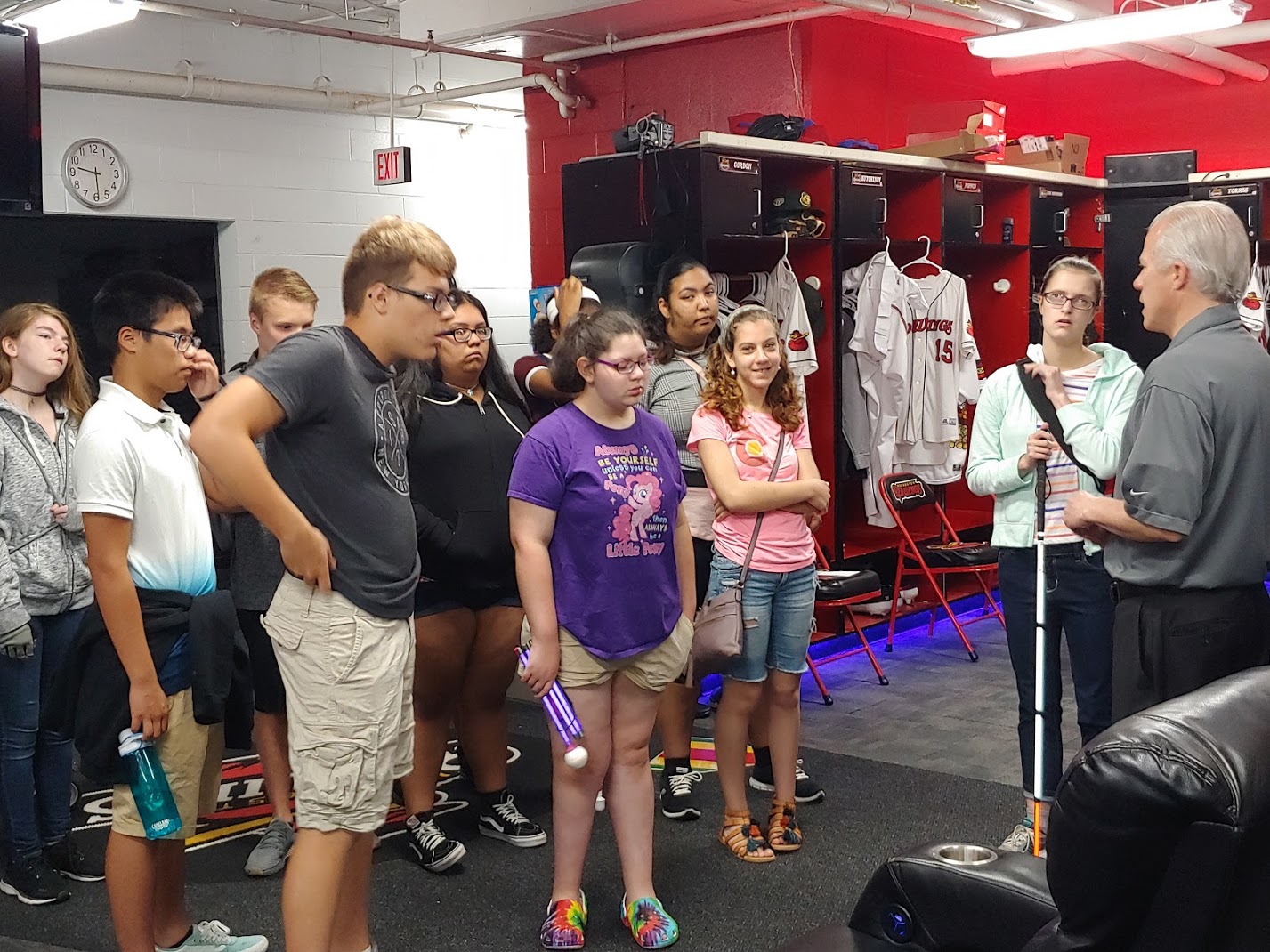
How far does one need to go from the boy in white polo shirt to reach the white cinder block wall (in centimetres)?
562

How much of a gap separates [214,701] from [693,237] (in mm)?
3210

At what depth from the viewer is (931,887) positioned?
73.6 inches

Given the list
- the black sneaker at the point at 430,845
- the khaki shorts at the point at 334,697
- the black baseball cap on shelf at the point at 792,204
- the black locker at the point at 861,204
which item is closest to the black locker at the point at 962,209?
the black locker at the point at 861,204

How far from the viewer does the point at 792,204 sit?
579 centimetres

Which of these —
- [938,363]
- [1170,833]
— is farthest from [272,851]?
[938,363]

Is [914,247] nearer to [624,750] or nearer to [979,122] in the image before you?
[979,122]

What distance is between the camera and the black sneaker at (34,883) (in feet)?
11.0

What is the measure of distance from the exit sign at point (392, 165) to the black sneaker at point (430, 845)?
5653 millimetres

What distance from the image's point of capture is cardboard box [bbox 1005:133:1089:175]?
7520 mm

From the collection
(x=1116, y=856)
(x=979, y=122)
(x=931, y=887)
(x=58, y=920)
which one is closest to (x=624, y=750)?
(x=931, y=887)

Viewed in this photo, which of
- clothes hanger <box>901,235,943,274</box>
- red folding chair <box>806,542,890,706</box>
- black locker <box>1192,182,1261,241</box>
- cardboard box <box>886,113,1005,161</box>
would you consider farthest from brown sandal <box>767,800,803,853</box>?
black locker <box>1192,182,1261,241</box>

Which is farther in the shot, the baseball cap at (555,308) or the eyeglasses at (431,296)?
the baseball cap at (555,308)

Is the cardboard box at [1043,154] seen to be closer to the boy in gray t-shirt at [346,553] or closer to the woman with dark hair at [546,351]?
the woman with dark hair at [546,351]

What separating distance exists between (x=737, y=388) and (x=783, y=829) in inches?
49.3
